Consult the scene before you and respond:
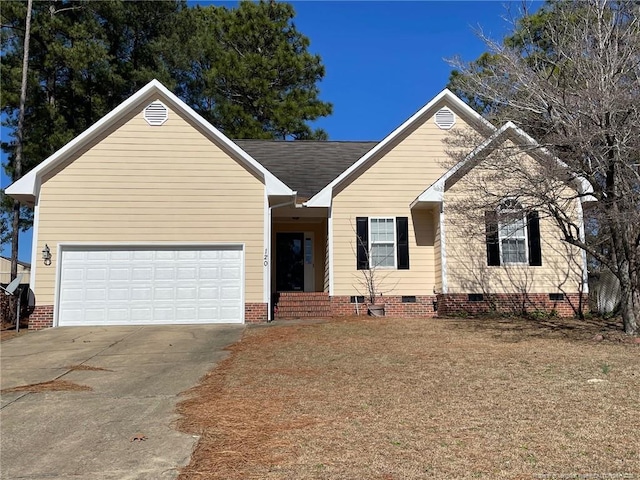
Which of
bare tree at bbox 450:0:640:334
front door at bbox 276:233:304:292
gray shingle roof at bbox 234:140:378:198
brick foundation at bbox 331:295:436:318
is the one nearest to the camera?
bare tree at bbox 450:0:640:334

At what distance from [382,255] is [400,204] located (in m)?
1.54

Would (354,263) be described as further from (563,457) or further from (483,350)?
(563,457)

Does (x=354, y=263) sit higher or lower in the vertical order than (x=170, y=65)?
lower

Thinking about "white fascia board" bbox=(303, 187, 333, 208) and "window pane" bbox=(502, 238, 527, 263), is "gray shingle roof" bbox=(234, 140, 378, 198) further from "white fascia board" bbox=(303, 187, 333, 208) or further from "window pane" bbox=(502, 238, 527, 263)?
"window pane" bbox=(502, 238, 527, 263)

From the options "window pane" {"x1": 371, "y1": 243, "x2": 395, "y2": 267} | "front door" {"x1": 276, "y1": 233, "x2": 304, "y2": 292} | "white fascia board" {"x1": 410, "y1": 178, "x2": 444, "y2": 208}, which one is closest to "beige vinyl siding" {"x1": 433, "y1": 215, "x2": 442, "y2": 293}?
"white fascia board" {"x1": 410, "y1": 178, "x2": 444, "y2": 208}

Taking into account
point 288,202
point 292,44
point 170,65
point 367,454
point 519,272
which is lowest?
point 367,454

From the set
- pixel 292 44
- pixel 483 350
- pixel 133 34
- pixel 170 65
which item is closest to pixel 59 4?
pixel 133 34

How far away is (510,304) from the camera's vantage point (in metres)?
14.2

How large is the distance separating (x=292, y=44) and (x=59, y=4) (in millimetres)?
11641

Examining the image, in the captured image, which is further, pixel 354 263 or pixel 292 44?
pixel 292 44

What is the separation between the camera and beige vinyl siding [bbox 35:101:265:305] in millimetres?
13602

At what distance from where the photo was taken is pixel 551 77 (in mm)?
10961

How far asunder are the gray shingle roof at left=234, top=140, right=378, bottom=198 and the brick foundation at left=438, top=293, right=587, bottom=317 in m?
4.91

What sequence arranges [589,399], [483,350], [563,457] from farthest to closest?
1. [483,350]
2. [589,399]
3. [563,457]
